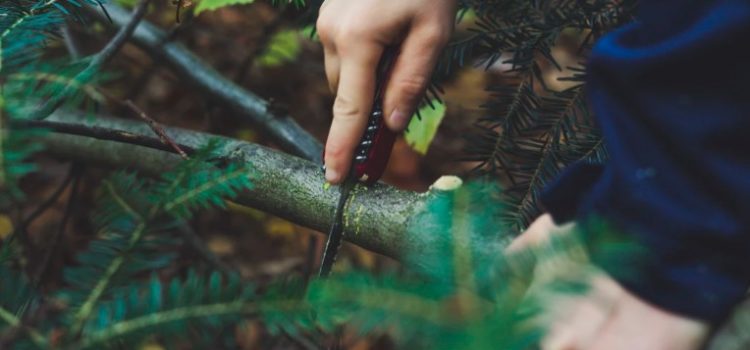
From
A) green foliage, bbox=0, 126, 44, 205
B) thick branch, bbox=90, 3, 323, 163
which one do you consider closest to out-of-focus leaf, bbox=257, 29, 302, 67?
thick branch, bbox=90, 3, 323, 163

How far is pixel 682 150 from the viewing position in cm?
82

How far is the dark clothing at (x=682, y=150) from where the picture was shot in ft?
2.52

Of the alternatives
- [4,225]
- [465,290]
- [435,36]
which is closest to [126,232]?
[465,290]

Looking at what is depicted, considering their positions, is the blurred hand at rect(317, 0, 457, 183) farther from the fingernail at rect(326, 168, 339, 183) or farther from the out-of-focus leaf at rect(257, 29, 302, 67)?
the out-of-focus leaf at rect(257, 29, 302, 67)

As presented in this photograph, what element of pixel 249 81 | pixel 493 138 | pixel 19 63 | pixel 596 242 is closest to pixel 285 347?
pixel 493 138

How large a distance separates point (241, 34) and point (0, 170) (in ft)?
9.30

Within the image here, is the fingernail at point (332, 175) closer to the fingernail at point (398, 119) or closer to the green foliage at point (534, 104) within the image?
the fingernail at point (398, 119)

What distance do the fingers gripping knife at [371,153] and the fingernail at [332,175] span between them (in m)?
0.03

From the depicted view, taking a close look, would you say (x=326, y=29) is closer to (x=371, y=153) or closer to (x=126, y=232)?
(x=371, y=153)

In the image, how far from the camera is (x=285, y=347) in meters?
2.31

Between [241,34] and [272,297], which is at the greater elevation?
[272,297]

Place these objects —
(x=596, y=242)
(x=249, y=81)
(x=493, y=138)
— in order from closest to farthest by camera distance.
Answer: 1. (x=596, y=242)
2. (x=493, y=138)
3. (x=249, y=81)

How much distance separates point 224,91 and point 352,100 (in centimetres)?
88

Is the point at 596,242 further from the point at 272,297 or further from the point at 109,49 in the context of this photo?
the point at 109,49
